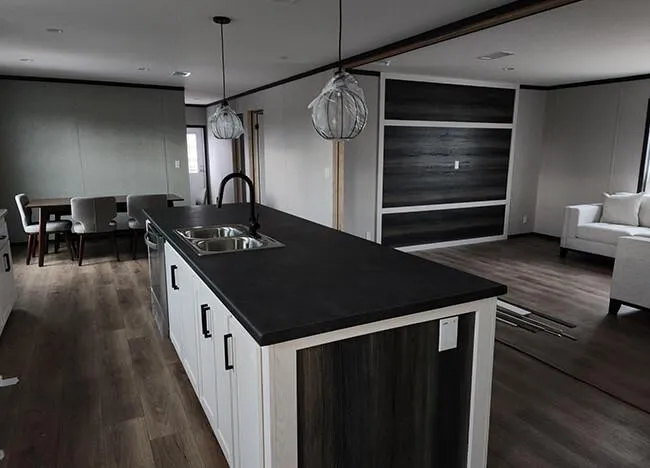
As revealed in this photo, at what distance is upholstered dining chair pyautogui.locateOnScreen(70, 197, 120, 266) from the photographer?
208 inches

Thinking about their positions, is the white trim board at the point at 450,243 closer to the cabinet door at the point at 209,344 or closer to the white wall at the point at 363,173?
the white wall at the point at 363,173

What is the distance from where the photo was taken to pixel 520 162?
7.17 meters

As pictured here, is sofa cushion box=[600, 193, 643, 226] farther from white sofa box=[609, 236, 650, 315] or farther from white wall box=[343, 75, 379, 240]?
white wall box=[343, 75, 379, 240]

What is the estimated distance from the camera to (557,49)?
14.1 feet

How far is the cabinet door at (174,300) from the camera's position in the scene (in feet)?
8.81

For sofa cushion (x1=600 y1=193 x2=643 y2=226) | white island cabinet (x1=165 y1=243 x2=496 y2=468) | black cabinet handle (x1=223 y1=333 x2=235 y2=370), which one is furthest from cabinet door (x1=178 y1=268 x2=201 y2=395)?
sofa cushion (x1=600 y1=193 x2=643 y2=226)

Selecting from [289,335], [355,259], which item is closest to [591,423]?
[355,259]

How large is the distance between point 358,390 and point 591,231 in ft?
17.2

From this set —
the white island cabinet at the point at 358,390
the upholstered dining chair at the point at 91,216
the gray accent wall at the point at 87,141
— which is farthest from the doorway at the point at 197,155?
the white island cabinet at the point at 358,390

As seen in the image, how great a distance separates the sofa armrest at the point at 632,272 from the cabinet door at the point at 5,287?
5.08m

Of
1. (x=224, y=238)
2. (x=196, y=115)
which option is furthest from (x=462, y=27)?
(x=196, y=115)

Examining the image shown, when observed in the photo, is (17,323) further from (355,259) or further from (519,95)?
(519,95)

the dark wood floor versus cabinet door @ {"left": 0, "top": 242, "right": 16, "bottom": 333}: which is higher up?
cabinet door @ {"left": 0, "top": 242, "right": 16, "bottom": 333}

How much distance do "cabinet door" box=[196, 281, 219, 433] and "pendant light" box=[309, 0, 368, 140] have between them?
1.11 m
